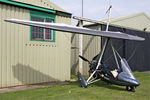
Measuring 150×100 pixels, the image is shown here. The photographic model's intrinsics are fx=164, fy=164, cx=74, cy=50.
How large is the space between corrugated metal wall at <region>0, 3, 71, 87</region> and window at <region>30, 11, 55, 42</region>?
249mm

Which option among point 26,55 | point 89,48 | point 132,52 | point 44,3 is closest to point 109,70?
point 26,55

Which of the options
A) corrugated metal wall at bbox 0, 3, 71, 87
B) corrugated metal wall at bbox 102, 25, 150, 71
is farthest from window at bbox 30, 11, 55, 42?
corrugated metal wall at bbox 102, 25, 150, 71

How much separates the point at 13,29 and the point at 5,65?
170cm

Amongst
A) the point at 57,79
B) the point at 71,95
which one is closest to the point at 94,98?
the point at 71,95

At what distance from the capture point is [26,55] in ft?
26.4

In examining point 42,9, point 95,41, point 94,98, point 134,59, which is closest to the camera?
point 94,98

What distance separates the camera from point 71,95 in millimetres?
6125

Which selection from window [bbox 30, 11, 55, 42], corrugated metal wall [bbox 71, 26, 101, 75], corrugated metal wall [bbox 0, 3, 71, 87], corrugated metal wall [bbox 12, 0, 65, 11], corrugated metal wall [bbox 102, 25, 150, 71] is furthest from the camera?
corrugated metal wall [bbox 102, 25, 150, 71]

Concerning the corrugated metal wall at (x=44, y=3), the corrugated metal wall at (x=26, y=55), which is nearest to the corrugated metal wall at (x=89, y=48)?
the corrugated metal wall at (x=26, y=55)

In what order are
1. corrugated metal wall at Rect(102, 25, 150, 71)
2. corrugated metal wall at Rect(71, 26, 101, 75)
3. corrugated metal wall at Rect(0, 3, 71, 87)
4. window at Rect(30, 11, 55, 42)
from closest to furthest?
corrugated metal wall at Rect(0, 3, 71, 87), window at Rect(30, 11, 55, 42), corrugated metal wall at Rect(71, 26, 101, 75), corrugated metal wall at Rect(102, 25, 150, 71)

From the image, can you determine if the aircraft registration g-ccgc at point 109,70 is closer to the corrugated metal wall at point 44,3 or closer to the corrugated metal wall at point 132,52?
the corrugated metal wall at point 44,3

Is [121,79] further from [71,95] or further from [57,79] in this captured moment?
[57,79]

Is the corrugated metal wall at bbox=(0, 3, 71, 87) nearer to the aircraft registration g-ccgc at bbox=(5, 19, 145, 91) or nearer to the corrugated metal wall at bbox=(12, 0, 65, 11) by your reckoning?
the corrugated metal wall at bbox=(12, 0, 65, 11)

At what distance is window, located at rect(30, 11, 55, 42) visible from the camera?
845 centimetres
